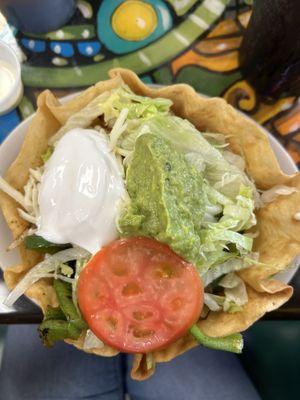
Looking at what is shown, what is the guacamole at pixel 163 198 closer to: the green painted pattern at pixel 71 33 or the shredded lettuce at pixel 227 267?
the shredded lettuce at pixel 227 267

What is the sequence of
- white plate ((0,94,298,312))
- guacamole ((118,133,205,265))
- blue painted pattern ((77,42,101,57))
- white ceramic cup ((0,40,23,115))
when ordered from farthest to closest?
blue painted pattern ((77,42,101,57))
white ceramic cup ((0,40,23,115))
white plate ((0,94,298,312))
guacamole ((118,133,205,265))

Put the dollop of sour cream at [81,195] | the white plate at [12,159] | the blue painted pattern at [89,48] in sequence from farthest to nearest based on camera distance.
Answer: the blue painted pattern at [89,48], the white plate at [12,159], the dollop of sour cream at [81,195]

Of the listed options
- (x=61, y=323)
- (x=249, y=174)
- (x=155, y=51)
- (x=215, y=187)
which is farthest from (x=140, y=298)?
(x=155, y=51)

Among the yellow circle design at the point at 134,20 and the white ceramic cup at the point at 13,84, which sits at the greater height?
the yellow circle design at the point at 134,20

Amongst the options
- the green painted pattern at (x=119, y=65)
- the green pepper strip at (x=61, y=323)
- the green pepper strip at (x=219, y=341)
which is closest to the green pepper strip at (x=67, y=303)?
the green pepper strip at (x=61, y=323)

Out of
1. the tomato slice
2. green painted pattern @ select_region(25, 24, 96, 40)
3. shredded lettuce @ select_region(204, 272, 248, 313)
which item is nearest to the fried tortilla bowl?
shredded lettuce @ select_region(204, 272, 248, 313)

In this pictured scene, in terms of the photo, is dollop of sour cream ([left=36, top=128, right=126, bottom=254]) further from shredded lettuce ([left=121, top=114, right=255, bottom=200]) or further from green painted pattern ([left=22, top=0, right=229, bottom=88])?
green painted pattern ([left=22, top=0, right=229, bottom=88])

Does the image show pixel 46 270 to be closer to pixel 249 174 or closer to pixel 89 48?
pixel 249 174
